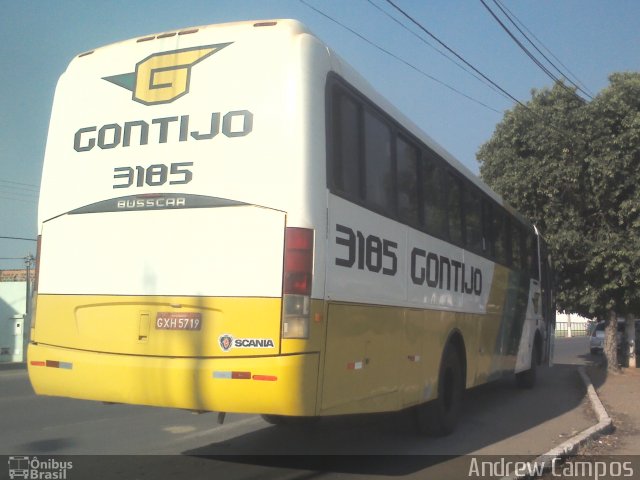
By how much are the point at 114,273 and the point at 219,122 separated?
1530 millimetres

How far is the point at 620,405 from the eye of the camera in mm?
11211

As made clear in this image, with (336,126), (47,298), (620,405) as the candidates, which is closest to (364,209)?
(336,126)

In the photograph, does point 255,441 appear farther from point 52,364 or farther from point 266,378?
point 266,378

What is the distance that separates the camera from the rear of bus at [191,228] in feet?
15.9

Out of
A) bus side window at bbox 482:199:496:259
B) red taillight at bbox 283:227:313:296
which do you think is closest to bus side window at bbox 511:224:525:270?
bus side window at bbox 482:199:496:259

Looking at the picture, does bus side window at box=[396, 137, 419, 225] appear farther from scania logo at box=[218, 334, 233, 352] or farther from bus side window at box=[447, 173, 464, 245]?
scania logo at box=[218, 334, 233, 352]

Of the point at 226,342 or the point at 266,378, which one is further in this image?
the point at 226,342

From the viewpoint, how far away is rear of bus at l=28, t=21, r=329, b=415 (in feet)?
15.9

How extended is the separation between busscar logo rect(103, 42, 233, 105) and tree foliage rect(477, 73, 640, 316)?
11540mm

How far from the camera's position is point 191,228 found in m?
5.16

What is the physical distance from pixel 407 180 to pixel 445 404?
3.02 metres

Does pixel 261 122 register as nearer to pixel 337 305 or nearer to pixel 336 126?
pixel 336 126

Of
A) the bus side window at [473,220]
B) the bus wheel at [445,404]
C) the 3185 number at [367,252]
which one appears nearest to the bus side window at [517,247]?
the bus side window at [473,220]

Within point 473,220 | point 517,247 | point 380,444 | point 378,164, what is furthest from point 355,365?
→ point 517,247
